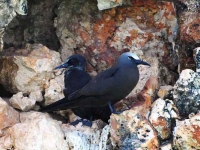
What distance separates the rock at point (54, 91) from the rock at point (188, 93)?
1.25 meters

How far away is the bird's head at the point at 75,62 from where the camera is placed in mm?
5613

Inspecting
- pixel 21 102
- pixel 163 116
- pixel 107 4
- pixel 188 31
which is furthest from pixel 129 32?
pixel 21 102

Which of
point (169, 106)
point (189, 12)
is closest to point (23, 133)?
point (169, 106)

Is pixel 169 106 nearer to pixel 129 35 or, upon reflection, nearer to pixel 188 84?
pixel 188 84

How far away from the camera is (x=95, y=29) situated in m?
5.62

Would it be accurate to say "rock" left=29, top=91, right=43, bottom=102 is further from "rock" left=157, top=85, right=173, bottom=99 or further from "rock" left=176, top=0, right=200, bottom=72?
"rock" left=176, top=0, right=200, bottom=72

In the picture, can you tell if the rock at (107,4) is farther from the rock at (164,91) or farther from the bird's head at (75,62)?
the rock at (164,91)

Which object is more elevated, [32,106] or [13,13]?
[13,13]

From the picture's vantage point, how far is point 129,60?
5.21 meters

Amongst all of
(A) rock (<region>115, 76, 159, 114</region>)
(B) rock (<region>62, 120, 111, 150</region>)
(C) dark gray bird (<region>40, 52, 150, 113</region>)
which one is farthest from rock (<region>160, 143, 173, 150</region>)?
(C) dark gray bird (<region>40, 52, 150, 113</region>)

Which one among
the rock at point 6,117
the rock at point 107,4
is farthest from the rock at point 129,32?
the rock at point 6,117

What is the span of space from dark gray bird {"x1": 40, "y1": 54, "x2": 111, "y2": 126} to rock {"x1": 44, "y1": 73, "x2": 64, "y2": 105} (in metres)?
0.07

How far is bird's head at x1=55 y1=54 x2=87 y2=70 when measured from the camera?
561 centimetres

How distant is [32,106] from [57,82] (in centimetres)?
40
